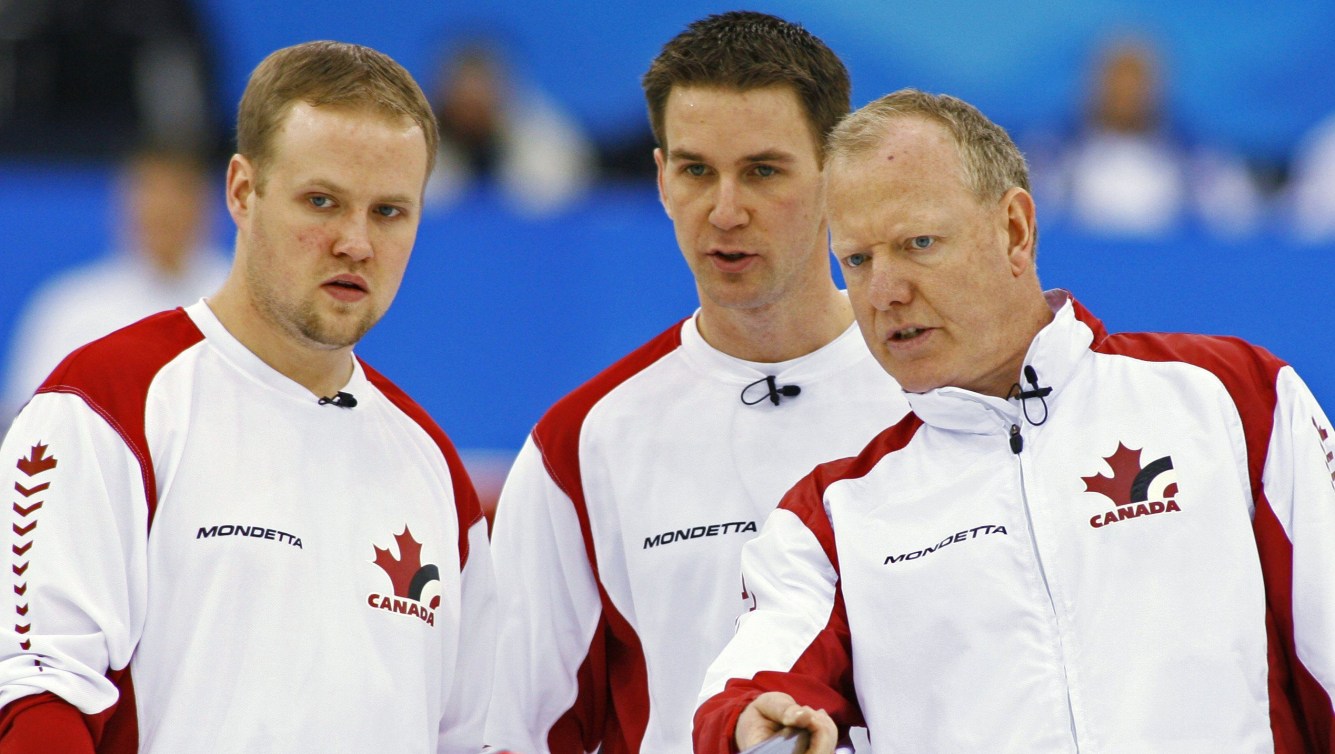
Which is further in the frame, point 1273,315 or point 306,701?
point 1273,315

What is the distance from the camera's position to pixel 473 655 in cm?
454

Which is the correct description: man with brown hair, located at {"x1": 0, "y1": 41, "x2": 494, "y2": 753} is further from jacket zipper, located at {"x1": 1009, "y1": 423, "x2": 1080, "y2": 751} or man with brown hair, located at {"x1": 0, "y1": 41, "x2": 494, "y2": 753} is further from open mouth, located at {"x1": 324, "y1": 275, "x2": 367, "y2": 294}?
jacket zipper, located at {"x1": 1009, "y1": 423, "x2": 1080, "y2": 751}

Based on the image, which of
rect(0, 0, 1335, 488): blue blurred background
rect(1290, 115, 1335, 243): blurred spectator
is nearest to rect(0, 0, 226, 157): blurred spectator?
rect(0, 0, 1335, 488): blue blurred background

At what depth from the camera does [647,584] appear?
464 centimetres

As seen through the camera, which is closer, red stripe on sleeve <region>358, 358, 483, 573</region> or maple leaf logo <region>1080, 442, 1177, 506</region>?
maple leaf logo <region>1080, 442, 1177, 506</region>

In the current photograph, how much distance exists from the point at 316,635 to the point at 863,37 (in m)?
7.96

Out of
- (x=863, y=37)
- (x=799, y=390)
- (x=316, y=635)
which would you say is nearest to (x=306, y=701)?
(x=316, y=635)

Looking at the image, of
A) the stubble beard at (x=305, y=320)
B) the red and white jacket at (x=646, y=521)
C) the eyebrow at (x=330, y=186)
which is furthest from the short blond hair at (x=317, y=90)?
the red and white jacket at (x=646, y=521)

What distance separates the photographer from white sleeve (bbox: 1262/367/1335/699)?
3.61 metres

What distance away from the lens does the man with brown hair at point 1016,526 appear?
3635 millimetres

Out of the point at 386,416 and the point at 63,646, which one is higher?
the point at 386,416

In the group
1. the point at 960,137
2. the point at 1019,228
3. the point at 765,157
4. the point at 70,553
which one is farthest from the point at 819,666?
the point at 70,553

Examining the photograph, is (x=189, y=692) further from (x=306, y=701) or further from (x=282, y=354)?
(x=282, y=354)

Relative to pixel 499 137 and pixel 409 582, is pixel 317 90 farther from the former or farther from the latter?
pixel 499 137
